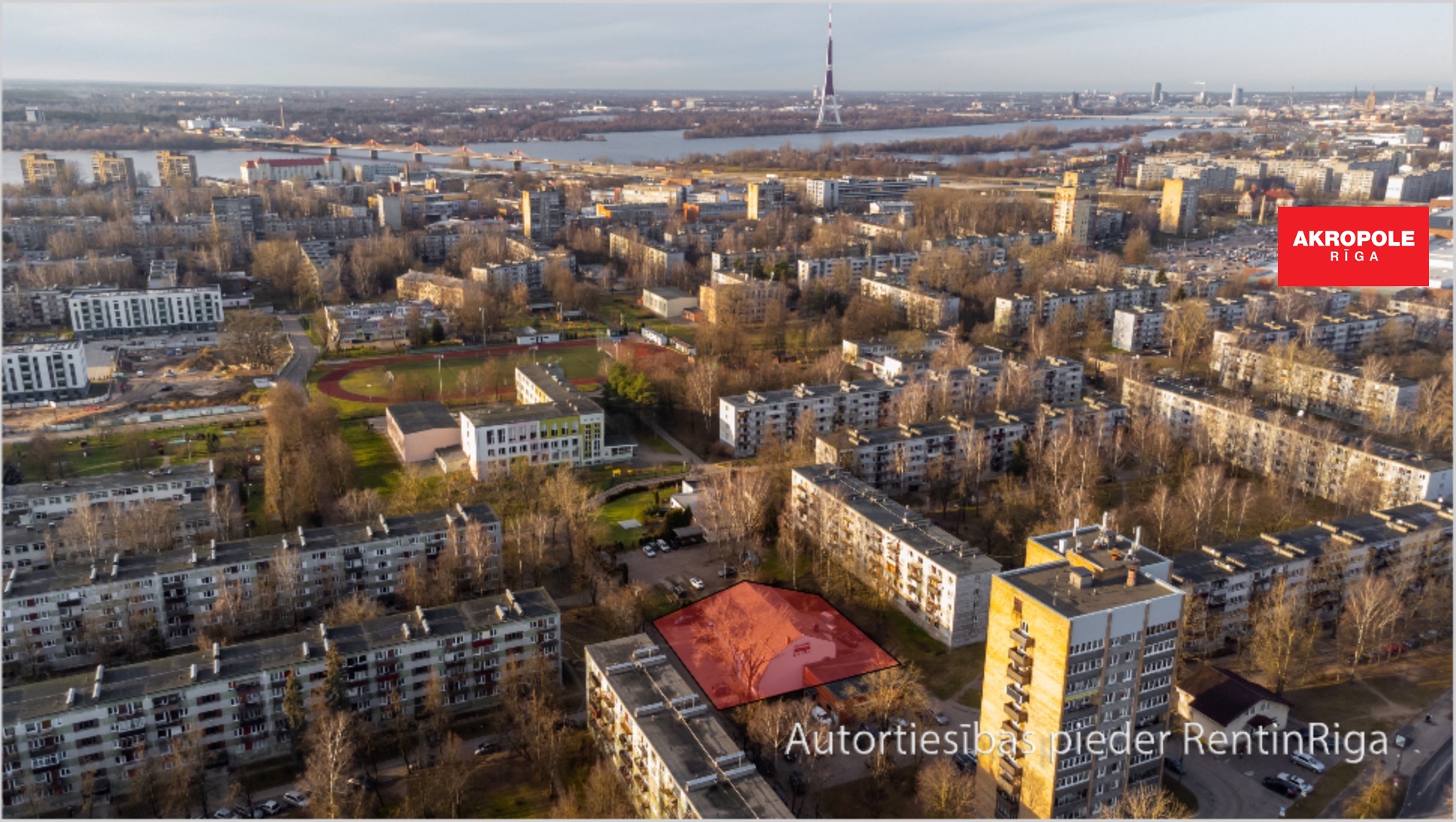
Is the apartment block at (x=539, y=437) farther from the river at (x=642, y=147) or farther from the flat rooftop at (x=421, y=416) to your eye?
the river at (x=642, y=147)

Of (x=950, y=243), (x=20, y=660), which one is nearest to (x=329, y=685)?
(x=20, y=660)

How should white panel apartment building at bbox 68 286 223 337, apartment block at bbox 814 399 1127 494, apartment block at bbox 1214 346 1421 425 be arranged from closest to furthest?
apartment block at bbox 814 399 1127 494 < apartment block at bbox 1214 346 1421 425 < white panel apartment building at bbox 68 286 223 337

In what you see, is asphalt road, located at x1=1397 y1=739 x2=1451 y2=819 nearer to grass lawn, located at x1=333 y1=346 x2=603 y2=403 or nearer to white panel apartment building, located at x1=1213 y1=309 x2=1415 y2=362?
white panel apartment building, located at x1=1213 y1=309 x2=1415 y2=362

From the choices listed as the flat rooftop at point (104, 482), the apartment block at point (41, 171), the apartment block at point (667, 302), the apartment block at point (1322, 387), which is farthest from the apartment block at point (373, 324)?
the apartment block at point (41, 171)

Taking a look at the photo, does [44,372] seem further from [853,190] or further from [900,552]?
[853,190]

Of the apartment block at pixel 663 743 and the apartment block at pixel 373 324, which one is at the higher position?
the apartment block at pixel 373 324
